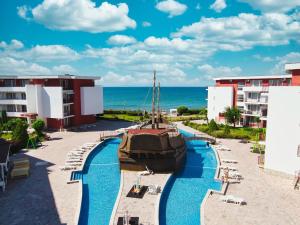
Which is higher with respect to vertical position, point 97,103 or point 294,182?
point 97,103

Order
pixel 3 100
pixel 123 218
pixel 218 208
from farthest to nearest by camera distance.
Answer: pixel 3 100 < pixel 218 208 < pixel 123 218

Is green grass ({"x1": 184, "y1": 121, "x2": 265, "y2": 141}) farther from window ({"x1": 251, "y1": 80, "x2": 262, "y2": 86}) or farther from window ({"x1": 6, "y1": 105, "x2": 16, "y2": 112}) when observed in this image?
window ({"x1": 6, "y1": 105, "x2": 16, "y2": 112})

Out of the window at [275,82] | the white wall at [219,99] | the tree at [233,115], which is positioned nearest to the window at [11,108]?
the white wall at [219,99]

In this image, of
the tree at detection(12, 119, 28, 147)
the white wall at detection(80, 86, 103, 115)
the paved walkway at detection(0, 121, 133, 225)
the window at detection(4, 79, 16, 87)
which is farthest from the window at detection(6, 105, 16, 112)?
the paved walkway at detection(0, 121, 133, 225)

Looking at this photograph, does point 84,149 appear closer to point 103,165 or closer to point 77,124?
point 103,165

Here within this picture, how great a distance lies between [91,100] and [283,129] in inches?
1361

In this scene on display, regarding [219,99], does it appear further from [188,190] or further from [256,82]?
[188,190]

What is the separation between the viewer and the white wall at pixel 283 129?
2128 centimetres

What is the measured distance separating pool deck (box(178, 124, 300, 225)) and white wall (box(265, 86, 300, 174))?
4.07ft

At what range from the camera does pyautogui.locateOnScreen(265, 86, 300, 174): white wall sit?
21.3 m

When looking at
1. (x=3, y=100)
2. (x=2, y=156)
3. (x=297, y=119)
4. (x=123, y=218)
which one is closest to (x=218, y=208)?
(x=123, y=218)

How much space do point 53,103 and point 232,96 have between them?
31.6 metres

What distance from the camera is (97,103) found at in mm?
50125

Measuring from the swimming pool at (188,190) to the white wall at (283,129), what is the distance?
5.60 metres
